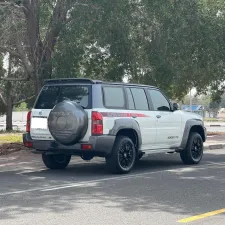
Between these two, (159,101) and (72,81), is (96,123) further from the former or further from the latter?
(159,101)

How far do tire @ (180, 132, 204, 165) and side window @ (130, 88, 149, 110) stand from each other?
1836mm

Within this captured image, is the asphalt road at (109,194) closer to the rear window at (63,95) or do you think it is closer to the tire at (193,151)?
the tire at (193,151)

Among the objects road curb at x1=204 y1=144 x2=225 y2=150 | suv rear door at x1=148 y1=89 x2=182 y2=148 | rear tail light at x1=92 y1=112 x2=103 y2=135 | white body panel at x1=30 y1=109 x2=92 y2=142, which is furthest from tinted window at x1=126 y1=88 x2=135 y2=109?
road curb at x1=204 y1=144 x2=225 y2=150

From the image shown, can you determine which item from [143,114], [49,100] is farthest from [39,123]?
[143,114]

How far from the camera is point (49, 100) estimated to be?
12.4 m

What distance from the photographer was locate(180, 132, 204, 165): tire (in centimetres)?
1407

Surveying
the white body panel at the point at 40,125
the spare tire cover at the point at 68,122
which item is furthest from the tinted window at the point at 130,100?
the white body panel at the point at 40,125

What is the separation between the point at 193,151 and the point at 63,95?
158 inches

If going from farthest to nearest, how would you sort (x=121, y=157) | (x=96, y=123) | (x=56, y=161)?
1. (x=56, y=161)
2. (x=121, y=157)
3. (x=96, y=123)

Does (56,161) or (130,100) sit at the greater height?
(130,100)

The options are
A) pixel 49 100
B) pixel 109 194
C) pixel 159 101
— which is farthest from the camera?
pixel 159 101

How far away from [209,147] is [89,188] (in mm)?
10380

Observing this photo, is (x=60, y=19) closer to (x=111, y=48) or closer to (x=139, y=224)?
(x=111, y=48)

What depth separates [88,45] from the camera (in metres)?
16.5
